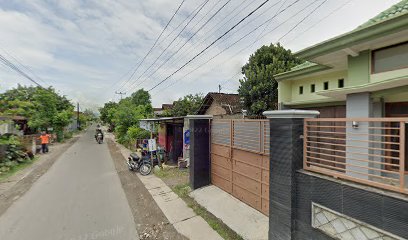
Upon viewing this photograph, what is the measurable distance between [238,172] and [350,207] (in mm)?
3559

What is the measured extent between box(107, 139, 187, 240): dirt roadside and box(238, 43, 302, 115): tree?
9.15 metres

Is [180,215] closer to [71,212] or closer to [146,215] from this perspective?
[146,215]

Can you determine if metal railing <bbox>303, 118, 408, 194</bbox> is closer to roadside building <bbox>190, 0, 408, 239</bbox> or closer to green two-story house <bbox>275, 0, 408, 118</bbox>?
roadside building <bbox>190, 0, 408, 239</bbox>

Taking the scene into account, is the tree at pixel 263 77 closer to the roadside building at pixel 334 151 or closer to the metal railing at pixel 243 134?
the roadside building at pixel 334 151

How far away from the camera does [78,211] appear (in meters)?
5.73

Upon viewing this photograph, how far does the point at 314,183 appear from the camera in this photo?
3367mm

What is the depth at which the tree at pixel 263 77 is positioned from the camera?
13.7 meters

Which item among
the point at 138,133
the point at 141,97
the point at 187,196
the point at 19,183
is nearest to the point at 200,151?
the point at 187,196

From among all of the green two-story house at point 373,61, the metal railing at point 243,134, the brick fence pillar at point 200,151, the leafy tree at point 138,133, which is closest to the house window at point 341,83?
the green two-story house at point 373,61

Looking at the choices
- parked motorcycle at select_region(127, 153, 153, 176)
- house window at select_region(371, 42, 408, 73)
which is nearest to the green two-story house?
house window at select_region(371, 42, 408, 73)

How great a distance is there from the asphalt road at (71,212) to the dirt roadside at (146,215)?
0.19 metres

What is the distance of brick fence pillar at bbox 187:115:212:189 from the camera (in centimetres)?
757

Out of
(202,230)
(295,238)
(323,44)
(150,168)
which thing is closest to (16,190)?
(150,168)

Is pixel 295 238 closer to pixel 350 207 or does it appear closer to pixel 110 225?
pixel 350 207
